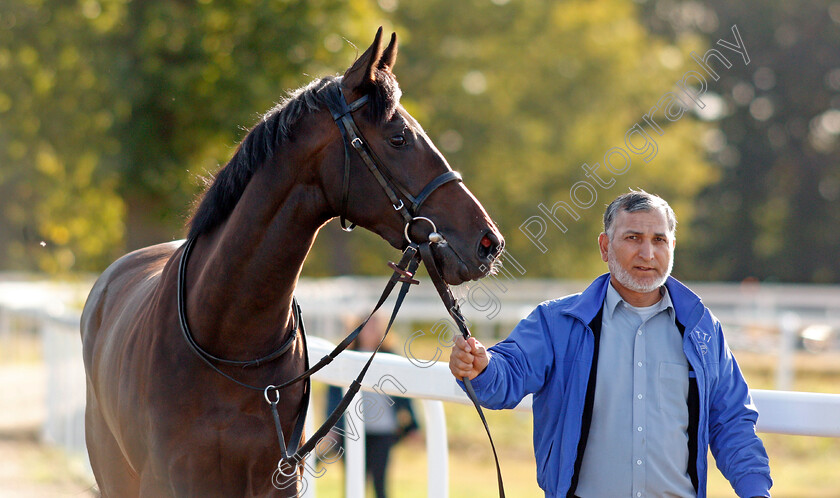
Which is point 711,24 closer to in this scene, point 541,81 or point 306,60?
point 541,81

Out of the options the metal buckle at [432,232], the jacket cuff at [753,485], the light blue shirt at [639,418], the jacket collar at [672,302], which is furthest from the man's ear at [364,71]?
the jacket cuff at [753,485]

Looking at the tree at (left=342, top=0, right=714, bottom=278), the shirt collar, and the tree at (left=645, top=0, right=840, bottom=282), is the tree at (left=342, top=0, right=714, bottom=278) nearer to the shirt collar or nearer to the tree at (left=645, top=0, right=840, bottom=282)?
the tree at (left=645, top=0, right=840, bottom=282)

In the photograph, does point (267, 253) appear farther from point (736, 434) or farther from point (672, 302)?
point (736, 434)

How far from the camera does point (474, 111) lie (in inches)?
714

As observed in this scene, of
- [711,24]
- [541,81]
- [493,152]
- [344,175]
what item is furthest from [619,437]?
[711,24]

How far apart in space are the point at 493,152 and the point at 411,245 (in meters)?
16.3

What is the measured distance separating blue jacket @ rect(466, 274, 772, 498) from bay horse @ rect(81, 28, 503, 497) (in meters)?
0.28

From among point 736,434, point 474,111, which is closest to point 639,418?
point 736,434

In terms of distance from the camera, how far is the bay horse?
256 cm

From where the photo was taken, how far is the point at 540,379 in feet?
8.27

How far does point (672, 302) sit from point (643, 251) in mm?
181

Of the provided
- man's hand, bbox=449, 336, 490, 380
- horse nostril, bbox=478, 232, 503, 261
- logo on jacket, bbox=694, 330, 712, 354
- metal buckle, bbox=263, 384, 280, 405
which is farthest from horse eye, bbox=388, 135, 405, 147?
logo on jacket, bbox=694, 330, 712, 354

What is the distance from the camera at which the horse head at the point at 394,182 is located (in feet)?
8.14

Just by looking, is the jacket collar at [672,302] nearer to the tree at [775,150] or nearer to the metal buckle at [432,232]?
the metal buckle at [432,232]
